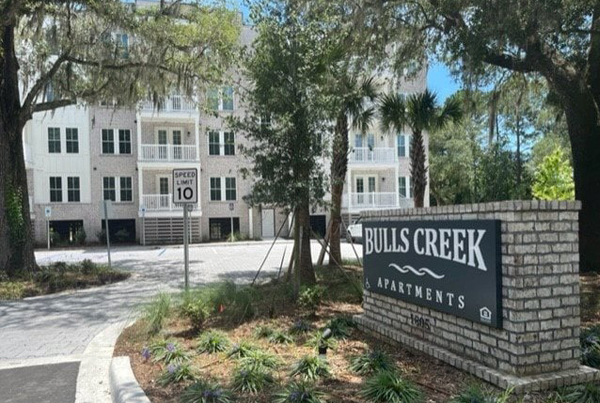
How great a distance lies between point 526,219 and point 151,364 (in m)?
4.24

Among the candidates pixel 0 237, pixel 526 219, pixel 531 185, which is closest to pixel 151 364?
pixel 526 219

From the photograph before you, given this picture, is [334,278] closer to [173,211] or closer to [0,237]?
[0,237]

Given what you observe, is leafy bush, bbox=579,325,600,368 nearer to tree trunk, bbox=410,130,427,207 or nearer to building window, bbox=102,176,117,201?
tree trunk, bbox=410,130,427,207

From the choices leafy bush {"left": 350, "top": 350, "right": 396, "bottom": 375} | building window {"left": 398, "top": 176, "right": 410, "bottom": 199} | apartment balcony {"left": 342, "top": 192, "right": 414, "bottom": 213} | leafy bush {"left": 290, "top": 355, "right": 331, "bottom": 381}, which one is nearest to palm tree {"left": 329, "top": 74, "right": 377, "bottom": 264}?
leafy bush {"left": 350, "top": 350, "right": 396, "bottom": 375}

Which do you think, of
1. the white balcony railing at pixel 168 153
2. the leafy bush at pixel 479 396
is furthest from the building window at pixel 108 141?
the leafy bush at pixel 479 396

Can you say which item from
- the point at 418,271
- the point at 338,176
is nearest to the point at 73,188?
the point at 338,176

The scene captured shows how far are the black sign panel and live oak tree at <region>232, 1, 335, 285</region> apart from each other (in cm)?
221

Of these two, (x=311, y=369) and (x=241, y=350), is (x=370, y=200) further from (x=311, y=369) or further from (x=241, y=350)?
(x=311, y=369)

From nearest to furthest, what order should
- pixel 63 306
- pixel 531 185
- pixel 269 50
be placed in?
1. pixel 269 50
2. pixel 63 306
3. pixel 531 185

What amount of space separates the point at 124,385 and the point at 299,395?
1.89m

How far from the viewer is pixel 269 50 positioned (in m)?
8.01

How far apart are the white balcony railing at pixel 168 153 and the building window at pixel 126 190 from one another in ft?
8.81

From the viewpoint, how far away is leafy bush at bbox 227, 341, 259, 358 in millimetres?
5352

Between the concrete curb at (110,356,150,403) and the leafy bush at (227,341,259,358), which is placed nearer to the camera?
the concrete curb at (110,356,150,403)
